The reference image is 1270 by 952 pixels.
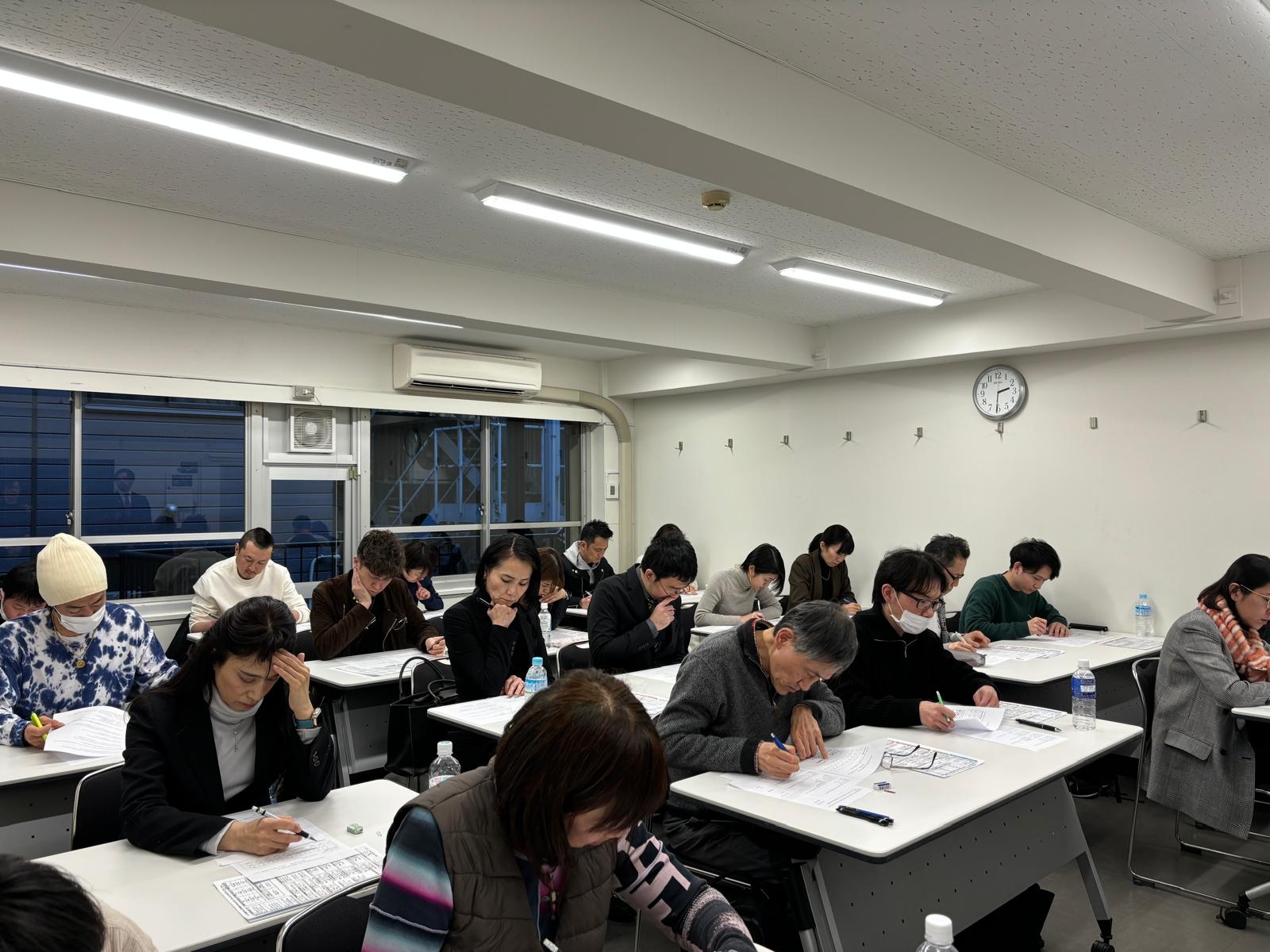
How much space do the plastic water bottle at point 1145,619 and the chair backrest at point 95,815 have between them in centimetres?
549

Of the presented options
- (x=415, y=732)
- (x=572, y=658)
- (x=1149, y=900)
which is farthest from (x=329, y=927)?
(x=1149, y=900)

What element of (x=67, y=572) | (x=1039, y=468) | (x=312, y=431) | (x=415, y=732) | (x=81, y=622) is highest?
(x=312, y=431)

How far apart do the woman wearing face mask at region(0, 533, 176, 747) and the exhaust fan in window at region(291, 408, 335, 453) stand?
3.77m

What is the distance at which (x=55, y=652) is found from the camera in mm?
3074

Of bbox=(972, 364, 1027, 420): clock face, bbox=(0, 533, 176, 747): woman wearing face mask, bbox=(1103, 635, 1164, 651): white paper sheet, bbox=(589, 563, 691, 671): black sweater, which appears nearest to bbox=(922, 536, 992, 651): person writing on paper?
bbox=(1103, 635, 1164, 651): white paper sheet

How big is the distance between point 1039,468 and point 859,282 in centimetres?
201

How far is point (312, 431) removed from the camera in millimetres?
6926

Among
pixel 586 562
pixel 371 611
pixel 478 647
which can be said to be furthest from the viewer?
pixel 586 562

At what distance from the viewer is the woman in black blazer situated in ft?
6.36

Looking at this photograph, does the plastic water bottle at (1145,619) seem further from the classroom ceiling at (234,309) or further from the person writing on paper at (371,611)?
the person writing on paper at (371,611)

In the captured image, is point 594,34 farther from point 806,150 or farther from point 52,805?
point 52,805

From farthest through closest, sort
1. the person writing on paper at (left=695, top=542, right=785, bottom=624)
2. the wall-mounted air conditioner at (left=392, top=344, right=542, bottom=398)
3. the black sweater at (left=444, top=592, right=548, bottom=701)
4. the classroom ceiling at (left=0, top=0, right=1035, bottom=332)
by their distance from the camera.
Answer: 1. the wall-mounted air conditioner at (left=392, top=344, right=542, bottom=398)
2. the person writing on paper at (left=695, top=542, right=785, bottom=624)
3. the black sweater at (left=444, top=592, right=548, bottom=701)
4. the classroom ceiling at (left=0, top=0, right=1035, bottom=332)

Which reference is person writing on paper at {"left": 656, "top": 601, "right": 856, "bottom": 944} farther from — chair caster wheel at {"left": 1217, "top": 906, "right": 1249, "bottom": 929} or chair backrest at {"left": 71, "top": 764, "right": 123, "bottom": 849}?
chair caster wheel at {"left": 1217, "top": 906, "right": 1249, "bottom": 929}

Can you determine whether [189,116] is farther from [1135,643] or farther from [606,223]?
[1135,643]
